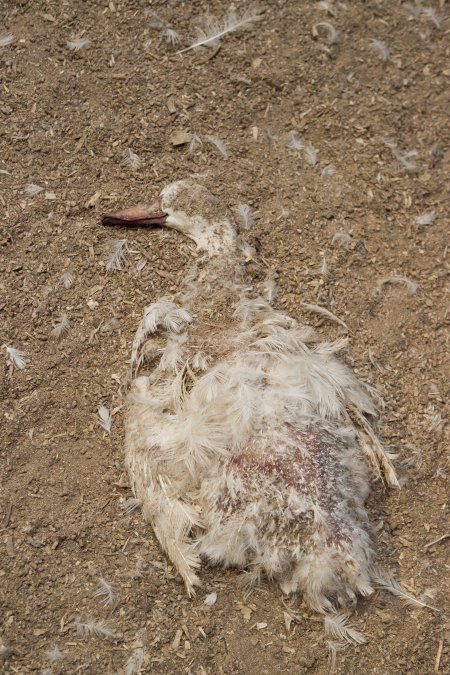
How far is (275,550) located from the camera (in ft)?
8.59

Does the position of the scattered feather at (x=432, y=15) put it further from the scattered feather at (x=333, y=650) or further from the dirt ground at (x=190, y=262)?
the scattered feather at (x=333, y=650)

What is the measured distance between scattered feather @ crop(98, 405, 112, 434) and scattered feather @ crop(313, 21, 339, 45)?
7.08 feet

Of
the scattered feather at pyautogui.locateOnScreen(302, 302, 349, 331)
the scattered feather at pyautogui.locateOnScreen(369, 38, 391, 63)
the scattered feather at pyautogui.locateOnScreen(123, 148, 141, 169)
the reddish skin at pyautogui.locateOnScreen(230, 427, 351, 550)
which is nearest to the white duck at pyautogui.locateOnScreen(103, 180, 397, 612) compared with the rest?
the reddish skin at pyautogui.locateOnScreen(230, 427, 351, 550)

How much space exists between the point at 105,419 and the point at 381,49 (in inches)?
91.3

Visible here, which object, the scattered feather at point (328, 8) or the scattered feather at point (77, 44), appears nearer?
the scattered feather at point (77, 44)

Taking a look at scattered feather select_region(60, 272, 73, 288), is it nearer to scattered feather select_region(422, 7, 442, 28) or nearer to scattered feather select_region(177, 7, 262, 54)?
scattered feather select_region(177, 7, 262, 54)

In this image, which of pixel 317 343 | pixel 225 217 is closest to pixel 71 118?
pixel 225 217

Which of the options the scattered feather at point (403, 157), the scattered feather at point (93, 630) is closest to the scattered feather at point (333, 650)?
the scattered feather at point (93, 630)

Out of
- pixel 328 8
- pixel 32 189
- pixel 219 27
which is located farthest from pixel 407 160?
pixel 32 189

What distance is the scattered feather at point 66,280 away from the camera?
309 cm

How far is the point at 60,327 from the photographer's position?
3.04 meters

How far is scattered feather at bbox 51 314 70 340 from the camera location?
3035 millimetres

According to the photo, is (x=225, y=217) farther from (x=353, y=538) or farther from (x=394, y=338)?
(x=353, y=538)

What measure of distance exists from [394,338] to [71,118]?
181 cm
